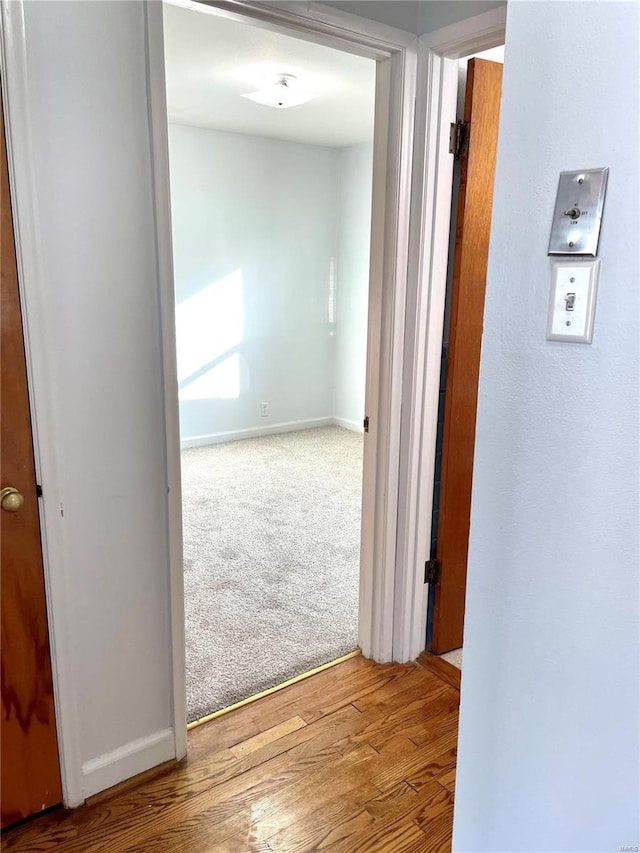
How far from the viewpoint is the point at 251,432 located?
5.46 meters

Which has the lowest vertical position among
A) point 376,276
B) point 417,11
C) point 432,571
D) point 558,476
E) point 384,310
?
point 432,571

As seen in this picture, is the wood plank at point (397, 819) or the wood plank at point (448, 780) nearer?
the wood plank at point (397, 819)

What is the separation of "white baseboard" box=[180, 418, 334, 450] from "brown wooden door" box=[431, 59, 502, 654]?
118 inches

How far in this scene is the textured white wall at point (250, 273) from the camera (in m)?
4.77

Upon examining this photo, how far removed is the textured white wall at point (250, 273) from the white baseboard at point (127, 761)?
336 centimetres

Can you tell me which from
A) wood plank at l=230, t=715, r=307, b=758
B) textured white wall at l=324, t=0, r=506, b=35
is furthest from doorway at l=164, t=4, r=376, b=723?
textured white wall at l=324, t=0, r=506, b=35

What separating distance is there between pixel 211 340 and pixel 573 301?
4.42 meters

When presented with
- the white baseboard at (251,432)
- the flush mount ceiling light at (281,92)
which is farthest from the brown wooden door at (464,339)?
the white baseboard at (251,432)

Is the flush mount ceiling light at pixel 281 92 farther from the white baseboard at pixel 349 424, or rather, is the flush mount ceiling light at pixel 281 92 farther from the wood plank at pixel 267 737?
the wood plank at pixel 267 737

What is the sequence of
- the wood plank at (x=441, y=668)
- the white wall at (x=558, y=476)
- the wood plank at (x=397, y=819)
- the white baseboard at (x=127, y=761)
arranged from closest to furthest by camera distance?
the white wall at (x=558, y=476) → the wood plank at (x=397, y=819) → the white baseboard at (x=127, y=761) → the wood plank at (x=441, y=668)

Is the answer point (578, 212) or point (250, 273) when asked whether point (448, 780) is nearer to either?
point (578, 212)

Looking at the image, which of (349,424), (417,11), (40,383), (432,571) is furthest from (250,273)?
(40,383)

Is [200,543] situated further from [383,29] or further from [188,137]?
[188,137]

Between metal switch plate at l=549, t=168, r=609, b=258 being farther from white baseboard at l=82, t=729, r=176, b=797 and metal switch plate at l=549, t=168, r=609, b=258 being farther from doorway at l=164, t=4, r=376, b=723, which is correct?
doorway at l=164, t=4, r=376, b=723
